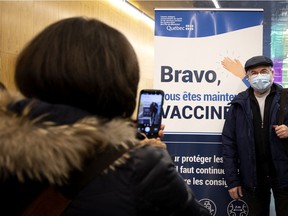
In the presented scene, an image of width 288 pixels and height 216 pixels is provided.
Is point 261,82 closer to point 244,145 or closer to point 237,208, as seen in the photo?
point 244,145

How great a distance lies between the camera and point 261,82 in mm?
3395

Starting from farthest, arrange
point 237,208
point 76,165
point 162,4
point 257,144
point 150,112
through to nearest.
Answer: point 162,4 → point 237,208 → point 257,144 → point 150,112 → point 76,165

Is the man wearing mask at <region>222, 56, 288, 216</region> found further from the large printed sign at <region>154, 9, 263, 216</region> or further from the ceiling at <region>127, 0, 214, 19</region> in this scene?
the ceiling at <region>127, 0, 214, 19</region>

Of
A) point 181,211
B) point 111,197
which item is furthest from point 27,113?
point 181,211

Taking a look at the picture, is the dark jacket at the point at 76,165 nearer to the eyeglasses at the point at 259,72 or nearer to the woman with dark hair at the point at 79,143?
the woman with dark hair at the point at 79,143

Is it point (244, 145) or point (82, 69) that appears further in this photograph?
point (244, 145)

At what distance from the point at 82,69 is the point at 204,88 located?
2670mm

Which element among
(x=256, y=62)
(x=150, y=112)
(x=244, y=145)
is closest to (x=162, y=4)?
(x=256, y=62)

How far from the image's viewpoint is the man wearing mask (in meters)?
3.28

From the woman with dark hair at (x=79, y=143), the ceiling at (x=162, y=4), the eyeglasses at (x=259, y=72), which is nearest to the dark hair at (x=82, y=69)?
the woman with dark hair at (x=79, y=143)

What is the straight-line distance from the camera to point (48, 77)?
0.99 m

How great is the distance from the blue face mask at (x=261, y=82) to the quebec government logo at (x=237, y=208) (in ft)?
3.09

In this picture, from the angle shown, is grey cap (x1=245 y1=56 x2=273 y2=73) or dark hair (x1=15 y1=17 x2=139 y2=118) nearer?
dark hair (x1=15 y1=17 x2=139 y2=118)

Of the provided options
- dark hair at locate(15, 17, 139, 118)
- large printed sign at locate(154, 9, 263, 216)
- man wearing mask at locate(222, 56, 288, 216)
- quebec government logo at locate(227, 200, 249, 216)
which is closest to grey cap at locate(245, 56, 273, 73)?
man wearing mask at locate(222, 56, 288, 216)
